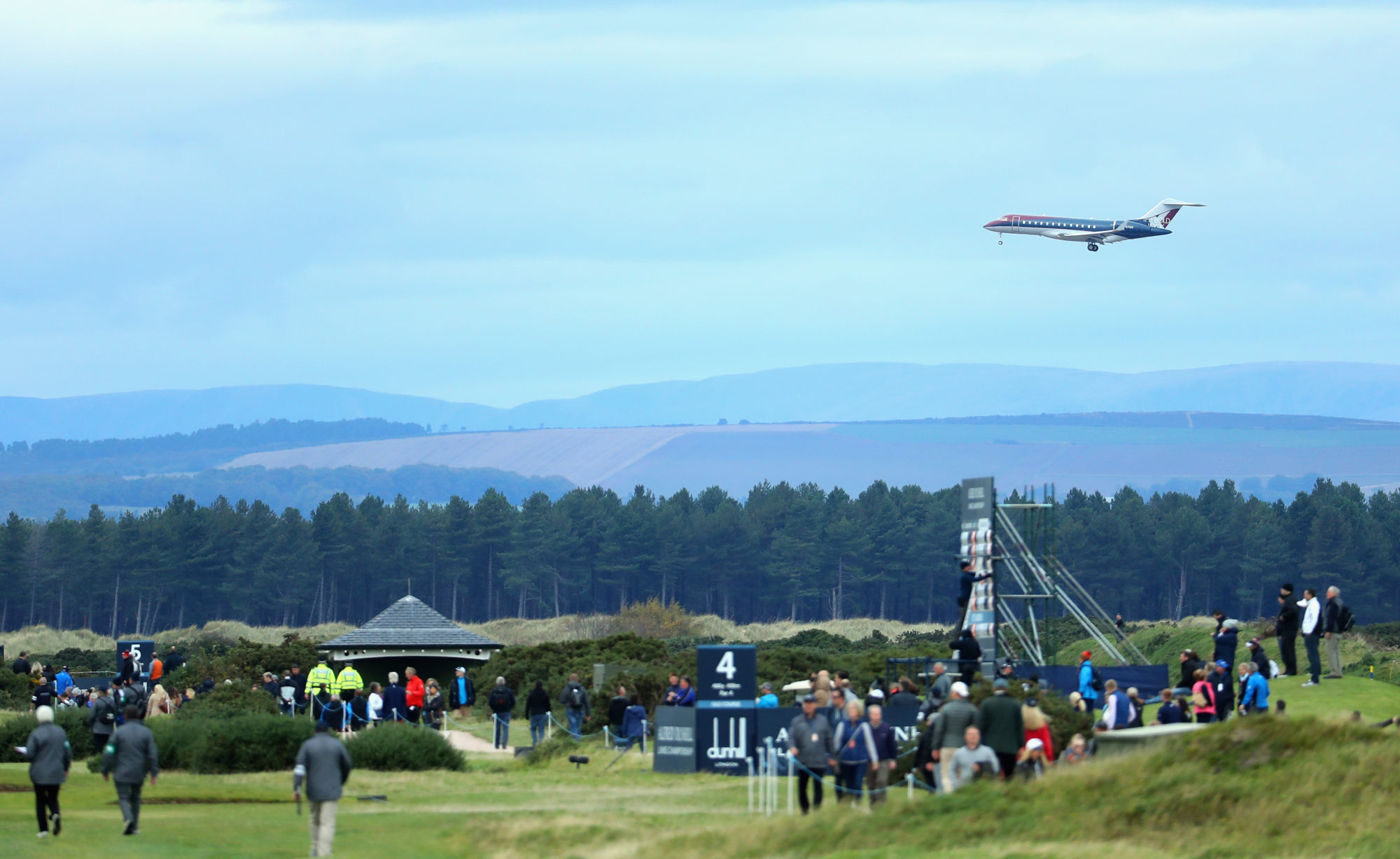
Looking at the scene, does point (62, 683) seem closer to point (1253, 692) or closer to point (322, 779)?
point (322, 779)

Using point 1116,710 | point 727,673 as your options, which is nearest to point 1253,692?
point 1116,710

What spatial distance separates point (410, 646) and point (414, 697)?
1171 cm

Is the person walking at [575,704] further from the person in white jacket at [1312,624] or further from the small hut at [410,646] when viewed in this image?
the small hut at [410,646]

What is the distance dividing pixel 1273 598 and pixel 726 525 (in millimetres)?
42318

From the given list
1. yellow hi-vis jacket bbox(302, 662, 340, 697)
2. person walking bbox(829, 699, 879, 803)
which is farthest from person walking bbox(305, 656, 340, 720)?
person walking bbox(829, 699, 879, 803)

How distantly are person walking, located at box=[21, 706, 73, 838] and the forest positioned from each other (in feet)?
360

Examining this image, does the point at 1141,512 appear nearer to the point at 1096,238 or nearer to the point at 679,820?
the point at 1096,238

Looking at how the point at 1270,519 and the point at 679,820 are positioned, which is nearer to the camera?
the point at 679,820

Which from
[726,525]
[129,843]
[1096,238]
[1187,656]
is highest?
[1096,238]

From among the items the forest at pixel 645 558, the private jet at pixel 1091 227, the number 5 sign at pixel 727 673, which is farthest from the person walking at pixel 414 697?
the forest at pixel 645 558

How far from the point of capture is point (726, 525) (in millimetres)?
137500

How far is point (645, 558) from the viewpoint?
137125mm

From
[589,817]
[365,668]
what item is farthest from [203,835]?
[365,668]

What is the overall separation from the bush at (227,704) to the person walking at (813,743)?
1390 cm
